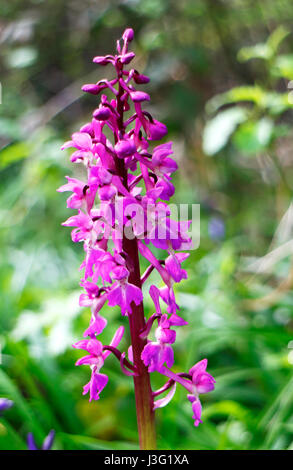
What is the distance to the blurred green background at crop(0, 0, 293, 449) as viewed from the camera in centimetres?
230

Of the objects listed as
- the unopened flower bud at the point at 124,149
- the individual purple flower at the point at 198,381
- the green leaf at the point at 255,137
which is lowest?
the individual purple flower at the point at 198,381

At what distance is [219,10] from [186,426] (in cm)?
371

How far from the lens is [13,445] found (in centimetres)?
185

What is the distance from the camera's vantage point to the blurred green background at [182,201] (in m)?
2.30

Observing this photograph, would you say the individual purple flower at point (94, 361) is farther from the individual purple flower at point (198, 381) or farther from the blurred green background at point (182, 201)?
the blurred green background at point (182, 201)

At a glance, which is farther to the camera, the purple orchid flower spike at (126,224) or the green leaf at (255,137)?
the green leaf at (255,137)

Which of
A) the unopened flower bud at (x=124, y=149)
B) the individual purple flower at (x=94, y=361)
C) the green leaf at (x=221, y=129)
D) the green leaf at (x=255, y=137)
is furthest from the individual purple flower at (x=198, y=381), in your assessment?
the green leaf at (x=221, y=129)

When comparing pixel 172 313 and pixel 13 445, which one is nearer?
pixel 172 313

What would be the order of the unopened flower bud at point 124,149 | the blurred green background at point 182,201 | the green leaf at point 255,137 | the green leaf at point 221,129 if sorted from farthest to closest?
1. the green leaf at point 221,129
2. the green leaf at point 255,137
3. the blurred green background at point 182,201
4. the unopened flower bud at point 124,149

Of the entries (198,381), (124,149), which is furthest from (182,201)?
(124,149)
